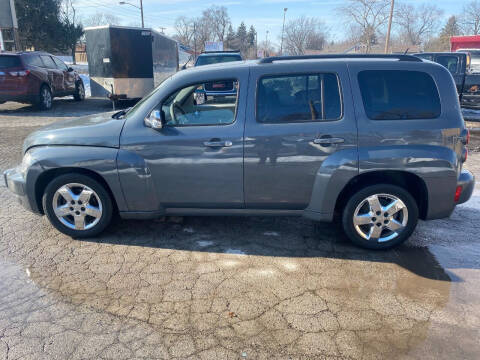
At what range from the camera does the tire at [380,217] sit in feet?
12.2

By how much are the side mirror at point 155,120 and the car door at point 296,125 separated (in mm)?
834

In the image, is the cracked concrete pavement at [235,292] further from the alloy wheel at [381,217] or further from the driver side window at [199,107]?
the driver side window at [199,107]

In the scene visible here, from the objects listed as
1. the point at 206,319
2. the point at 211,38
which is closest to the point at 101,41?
the point at 206,319

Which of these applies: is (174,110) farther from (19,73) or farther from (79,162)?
(19,73)

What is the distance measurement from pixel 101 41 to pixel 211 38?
60666mm

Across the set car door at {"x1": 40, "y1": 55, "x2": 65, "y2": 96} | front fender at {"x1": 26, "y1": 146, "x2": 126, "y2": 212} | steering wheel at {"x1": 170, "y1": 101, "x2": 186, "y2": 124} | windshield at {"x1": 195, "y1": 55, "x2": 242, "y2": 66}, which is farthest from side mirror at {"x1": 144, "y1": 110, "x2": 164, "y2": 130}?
car door at {"x1": 40, "y1": 55, "x2": 65, "y2": 96}

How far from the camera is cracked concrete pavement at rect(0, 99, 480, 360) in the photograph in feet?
8.37

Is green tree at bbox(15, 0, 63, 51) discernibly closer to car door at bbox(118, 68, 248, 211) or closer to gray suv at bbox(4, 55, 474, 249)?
gray suv at bbox(4, 55, 474, 249)

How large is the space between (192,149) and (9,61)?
11.0 metres

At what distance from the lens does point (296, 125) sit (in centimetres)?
361

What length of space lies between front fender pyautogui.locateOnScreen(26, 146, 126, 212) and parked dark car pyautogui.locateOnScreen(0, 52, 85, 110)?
964cm

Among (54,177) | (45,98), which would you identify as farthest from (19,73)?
(54,177)

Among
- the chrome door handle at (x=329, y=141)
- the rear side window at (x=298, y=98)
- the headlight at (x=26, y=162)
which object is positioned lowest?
the headlight at (x=26, y=162)

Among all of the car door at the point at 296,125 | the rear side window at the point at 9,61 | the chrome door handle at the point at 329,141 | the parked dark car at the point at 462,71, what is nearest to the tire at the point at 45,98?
the rear side window at the point at 9,61
